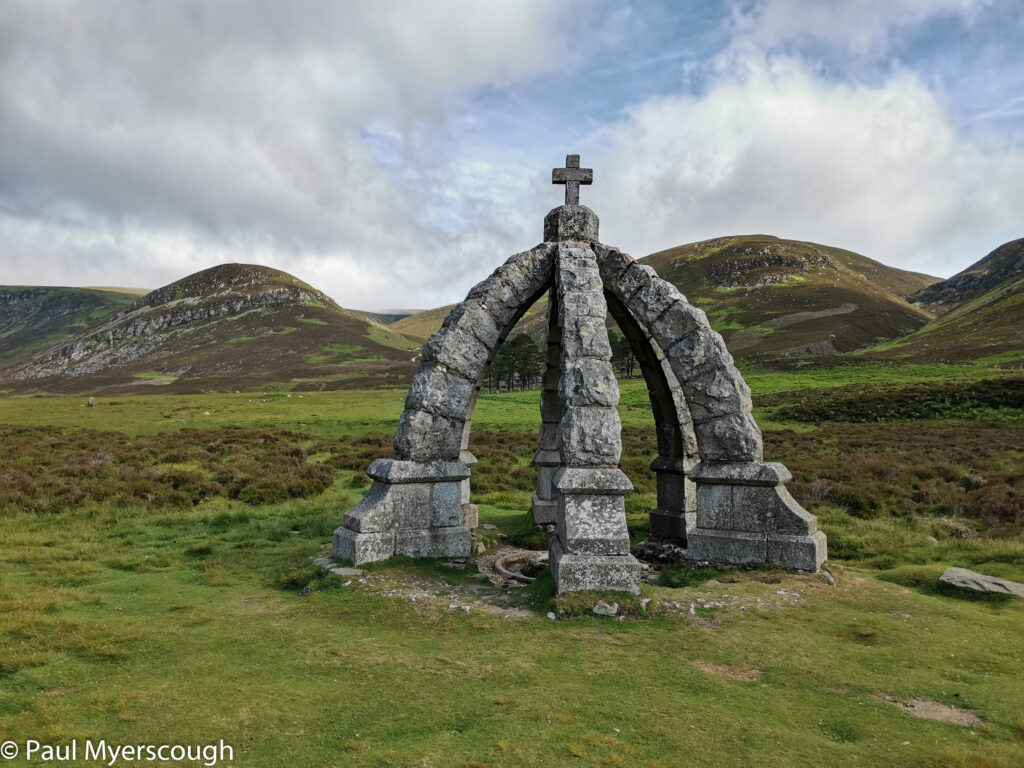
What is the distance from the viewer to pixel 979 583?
9070 mm

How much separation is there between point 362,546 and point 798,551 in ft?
24.5

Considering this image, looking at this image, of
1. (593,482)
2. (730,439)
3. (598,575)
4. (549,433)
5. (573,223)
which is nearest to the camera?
(598,575)

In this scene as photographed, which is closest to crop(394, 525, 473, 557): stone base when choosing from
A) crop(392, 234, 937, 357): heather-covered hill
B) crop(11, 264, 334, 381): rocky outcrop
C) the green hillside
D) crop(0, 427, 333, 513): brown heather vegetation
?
crop(0, 427, 333, 513): brown heather vegetation

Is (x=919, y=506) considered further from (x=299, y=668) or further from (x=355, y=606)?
(x=299, y=668)

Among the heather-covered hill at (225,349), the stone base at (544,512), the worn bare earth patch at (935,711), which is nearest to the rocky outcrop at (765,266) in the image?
the heather-covered hill at (225,349)

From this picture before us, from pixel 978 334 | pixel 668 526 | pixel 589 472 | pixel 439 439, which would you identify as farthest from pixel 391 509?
pixel 978 334

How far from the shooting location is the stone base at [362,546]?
1002 centimetres

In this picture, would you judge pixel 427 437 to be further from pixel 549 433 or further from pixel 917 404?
pixel 917 404

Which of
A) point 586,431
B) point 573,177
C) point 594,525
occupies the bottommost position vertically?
point 594,525

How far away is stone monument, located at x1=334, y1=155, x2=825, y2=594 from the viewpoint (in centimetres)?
923

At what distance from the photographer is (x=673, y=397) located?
1252 cm

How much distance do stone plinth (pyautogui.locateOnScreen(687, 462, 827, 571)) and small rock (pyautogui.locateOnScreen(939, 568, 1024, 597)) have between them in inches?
70.3

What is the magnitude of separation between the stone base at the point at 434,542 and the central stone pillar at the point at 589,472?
203cm

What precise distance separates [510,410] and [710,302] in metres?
114
